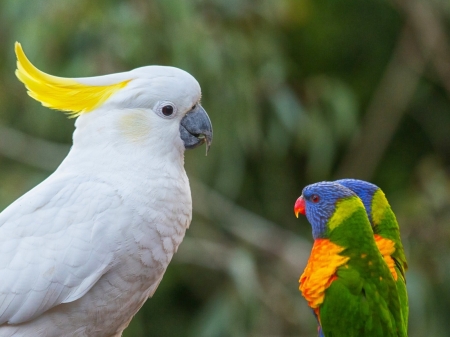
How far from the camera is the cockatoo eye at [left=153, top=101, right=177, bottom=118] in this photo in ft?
4.79

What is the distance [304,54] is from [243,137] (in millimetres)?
1032

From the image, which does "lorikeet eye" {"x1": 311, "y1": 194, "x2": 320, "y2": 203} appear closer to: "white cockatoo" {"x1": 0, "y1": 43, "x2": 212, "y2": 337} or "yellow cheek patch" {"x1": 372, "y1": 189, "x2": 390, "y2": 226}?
"yellow cheek patch" {"x1": 372, "y1": 189, "x2": 390, "y2": 226}

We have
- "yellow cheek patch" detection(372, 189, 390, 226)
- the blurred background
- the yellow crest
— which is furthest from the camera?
the blurred background

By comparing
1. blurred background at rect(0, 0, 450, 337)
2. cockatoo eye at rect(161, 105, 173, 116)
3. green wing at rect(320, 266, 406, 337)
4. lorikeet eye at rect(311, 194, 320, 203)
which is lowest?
blurred background at rect(0, 0, 450, 337)

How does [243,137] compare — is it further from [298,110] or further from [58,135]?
[58,135]

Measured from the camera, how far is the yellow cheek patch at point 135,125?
4.74 feet

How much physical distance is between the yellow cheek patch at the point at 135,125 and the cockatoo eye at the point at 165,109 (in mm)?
28

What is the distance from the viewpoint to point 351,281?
1.26 m

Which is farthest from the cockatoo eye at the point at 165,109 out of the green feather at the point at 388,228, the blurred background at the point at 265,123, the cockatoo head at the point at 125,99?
the blurred background at the point at 265,123

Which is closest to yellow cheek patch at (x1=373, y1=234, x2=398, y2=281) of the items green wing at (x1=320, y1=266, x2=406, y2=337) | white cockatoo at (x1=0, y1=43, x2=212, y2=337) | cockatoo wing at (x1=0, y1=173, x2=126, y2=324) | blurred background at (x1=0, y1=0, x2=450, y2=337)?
green wing at (x1=320, y1=266, x2=406, y2=337)

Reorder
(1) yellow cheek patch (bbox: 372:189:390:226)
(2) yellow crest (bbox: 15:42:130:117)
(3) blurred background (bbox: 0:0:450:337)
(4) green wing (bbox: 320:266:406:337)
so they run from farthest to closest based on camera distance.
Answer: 1. (3) blurred background (bbox: 0:0:450:337)
2. (2) yellow crest (bbox: 15:42:130:117)
3. (1) yellow cheek patch (bbox: 372:189:390:226)
4. (4) green wing (bbox: 320:266:406:337)

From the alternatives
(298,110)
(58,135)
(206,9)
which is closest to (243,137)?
(298,110)

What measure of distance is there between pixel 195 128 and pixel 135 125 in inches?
5.3

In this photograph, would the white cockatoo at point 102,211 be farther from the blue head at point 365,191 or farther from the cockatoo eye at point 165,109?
the blue head at point 365,191
